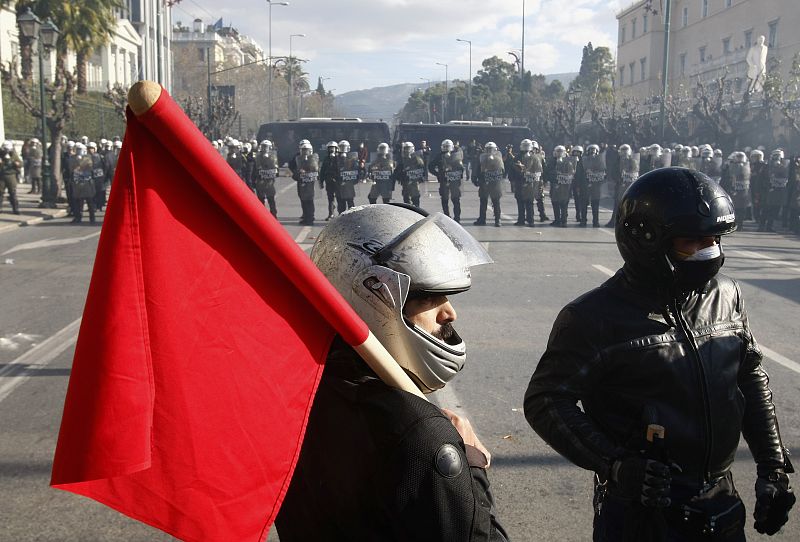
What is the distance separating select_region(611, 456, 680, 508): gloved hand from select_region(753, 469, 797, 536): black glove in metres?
0.38

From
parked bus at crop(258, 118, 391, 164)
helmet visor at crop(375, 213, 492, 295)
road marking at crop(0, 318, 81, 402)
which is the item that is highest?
parked bus at crop(258, 118, 391, 164)

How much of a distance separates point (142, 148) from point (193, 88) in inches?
3129

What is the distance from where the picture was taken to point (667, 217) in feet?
7.62

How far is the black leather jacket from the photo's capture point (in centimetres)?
225

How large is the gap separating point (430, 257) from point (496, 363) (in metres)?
5.04

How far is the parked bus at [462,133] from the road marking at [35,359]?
36.6 m

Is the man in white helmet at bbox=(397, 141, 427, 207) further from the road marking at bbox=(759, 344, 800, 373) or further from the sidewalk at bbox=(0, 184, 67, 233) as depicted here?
the road marking at bbox=(759, 344, 800, 373)

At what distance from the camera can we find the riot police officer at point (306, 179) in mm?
19234

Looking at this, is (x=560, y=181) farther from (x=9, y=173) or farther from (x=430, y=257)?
(x=430, y=257)

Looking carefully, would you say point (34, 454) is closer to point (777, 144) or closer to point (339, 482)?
point (339, 482)

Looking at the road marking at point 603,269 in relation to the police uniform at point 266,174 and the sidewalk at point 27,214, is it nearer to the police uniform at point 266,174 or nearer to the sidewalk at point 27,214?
the police uniform at point 266,174

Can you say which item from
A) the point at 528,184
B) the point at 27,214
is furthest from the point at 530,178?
the point at 27,214

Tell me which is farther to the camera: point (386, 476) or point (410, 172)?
point (410, 172)

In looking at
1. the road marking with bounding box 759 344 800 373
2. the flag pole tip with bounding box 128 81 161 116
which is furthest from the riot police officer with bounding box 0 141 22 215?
the flag pole tip with bounding box 128 81 161 116
